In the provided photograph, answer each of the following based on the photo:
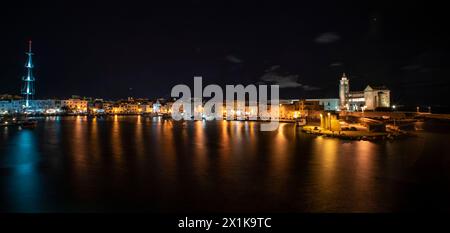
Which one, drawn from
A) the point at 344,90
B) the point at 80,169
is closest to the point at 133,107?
the point at 344,90

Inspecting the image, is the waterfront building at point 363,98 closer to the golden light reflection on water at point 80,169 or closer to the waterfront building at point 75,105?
the golden light reflection on water at point 80,169

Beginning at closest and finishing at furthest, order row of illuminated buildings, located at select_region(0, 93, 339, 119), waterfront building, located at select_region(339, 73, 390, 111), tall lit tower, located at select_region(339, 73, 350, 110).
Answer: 1. row of illuminated buildings, located at select_region(0, 93, 339, 119)
2. waterfront building, located at select_region(339, 73, 390, 111)
3. tall lit tower, located at select_region(339, 73, 350, 110)

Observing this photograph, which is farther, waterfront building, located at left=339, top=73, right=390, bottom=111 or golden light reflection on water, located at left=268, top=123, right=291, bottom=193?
waterfront building, located at left=339, top=73, right=390, bottom=111

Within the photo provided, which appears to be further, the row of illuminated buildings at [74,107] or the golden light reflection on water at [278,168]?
the row of illuminated buildings at [74,107]

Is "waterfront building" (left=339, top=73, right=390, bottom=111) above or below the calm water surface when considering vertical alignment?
above

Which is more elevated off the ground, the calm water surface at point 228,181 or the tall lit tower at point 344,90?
the tall lit tower at point 344,90

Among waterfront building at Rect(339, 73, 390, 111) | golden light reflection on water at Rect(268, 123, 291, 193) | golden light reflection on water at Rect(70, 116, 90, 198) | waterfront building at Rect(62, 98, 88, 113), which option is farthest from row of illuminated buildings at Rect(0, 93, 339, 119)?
golden light reflection on water at Rect(70, 116, 90, 198)

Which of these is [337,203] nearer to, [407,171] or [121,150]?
[407,171]

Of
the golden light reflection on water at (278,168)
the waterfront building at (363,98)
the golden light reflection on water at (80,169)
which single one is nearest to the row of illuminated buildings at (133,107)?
the waterfront building at (363,98)

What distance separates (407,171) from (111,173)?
7078 mm

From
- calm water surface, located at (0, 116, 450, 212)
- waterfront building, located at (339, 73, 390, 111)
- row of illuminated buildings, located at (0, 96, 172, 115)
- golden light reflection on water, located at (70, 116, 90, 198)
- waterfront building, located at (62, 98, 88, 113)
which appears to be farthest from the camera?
waterfront building, located at (62, 98, 88, 113)

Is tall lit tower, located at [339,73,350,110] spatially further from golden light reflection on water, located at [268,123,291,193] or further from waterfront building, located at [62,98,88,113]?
waterfront building, located at [62,98,88,113]
